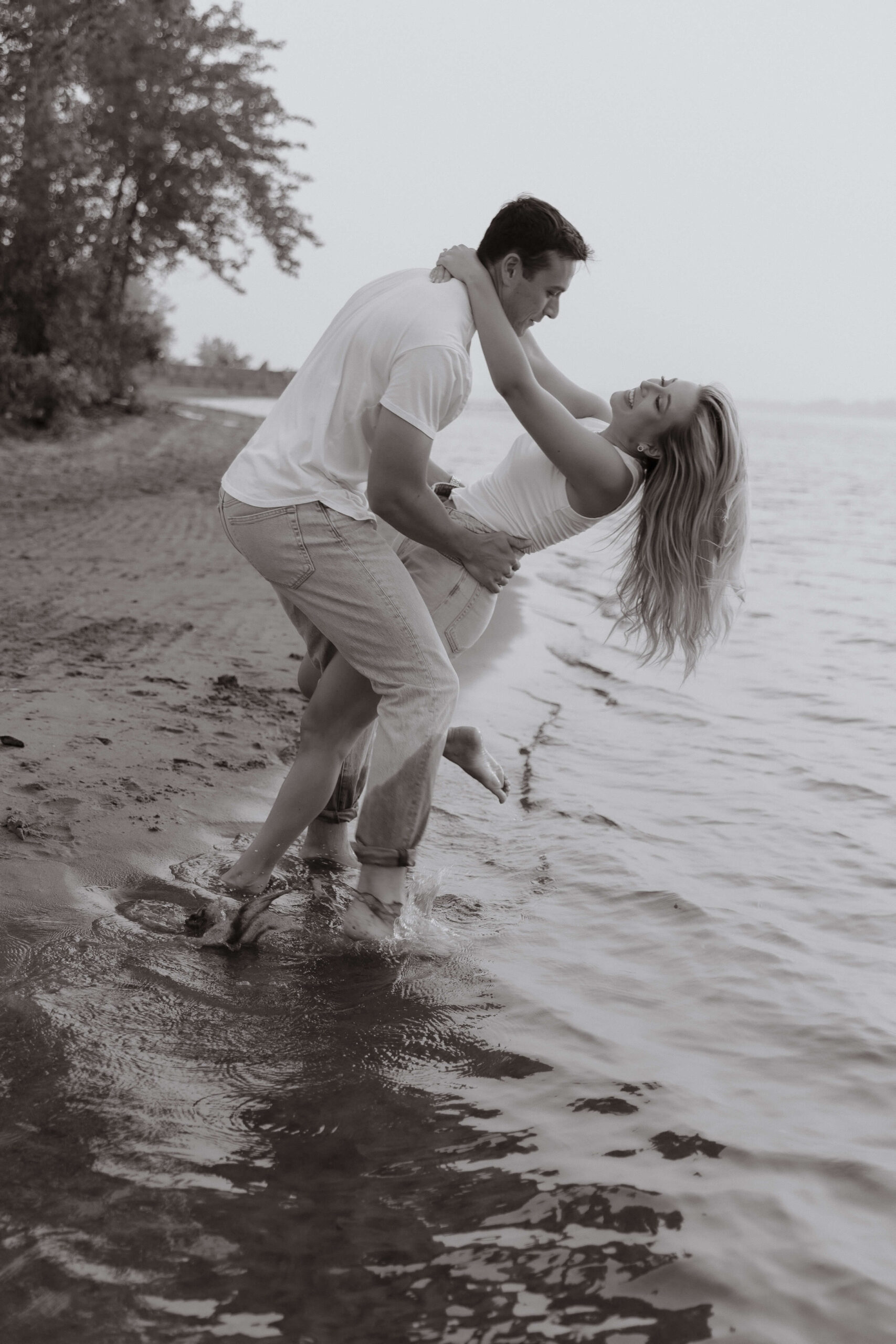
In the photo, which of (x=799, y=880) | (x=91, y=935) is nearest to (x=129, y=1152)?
(x=91, y=935)

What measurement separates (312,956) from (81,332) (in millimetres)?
22123

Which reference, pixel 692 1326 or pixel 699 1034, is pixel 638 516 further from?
pixel 692 1326

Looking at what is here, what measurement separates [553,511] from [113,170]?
28.4 meters

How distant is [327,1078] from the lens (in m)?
3.04

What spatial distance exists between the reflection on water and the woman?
442 millimetres

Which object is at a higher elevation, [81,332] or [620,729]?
[81,332]

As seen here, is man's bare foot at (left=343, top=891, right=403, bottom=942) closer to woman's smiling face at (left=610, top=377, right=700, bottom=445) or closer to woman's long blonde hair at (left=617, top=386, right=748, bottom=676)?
woman's long blonde hair at (left=617, top=386, right=748, bottom=676)

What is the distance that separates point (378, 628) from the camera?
3594 mm

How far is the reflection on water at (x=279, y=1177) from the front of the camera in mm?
2271

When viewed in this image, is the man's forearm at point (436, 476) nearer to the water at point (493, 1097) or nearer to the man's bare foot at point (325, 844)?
the man's bare foot at point (325, 844)

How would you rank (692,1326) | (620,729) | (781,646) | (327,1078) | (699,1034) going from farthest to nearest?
(781,646)
(620,729)
(699,1034)
(327,1078)
(692,1326)

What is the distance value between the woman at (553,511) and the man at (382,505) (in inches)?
3.6

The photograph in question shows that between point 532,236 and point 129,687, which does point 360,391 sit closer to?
point 532,236

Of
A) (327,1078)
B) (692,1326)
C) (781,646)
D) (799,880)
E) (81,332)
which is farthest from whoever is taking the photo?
(81,332)
